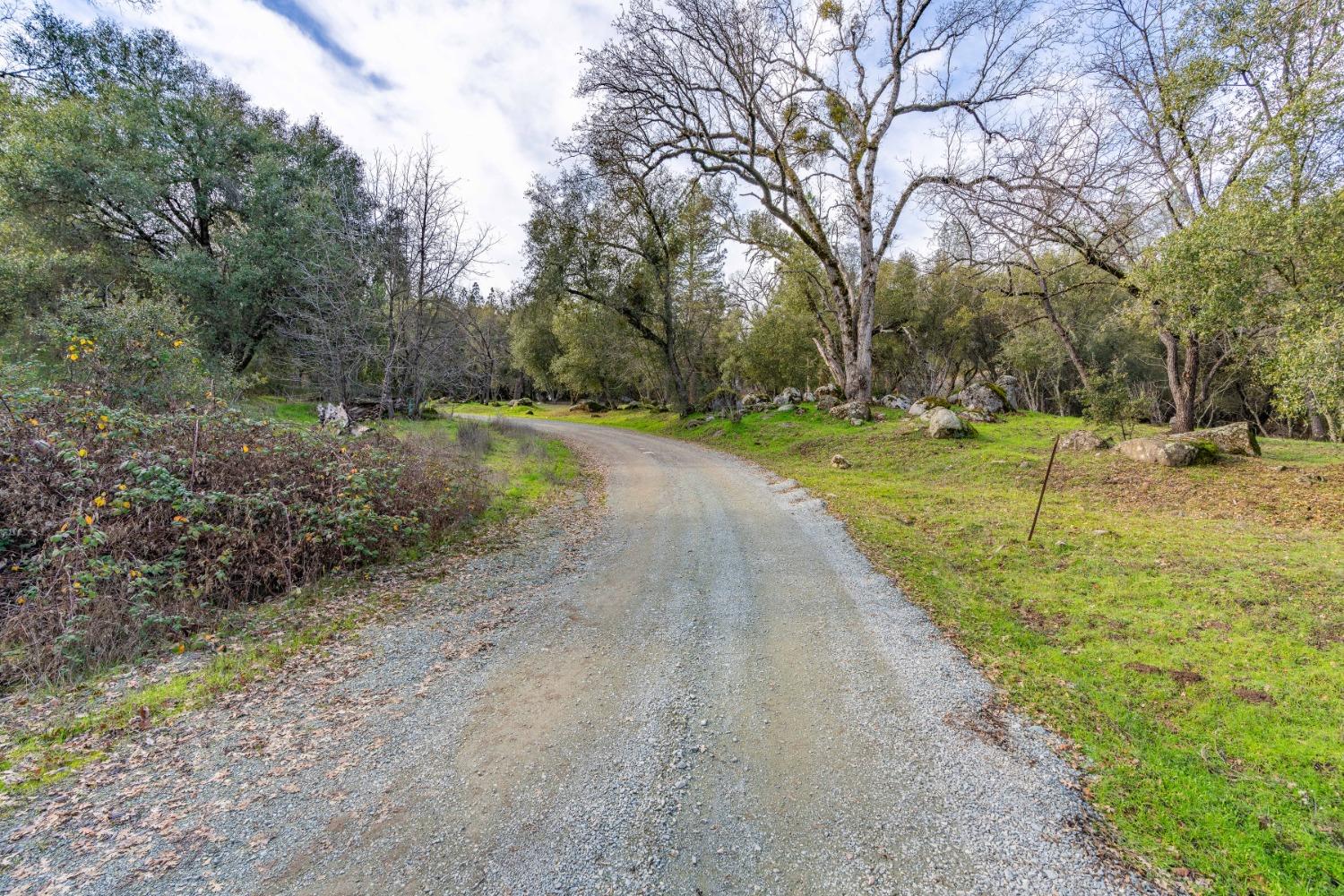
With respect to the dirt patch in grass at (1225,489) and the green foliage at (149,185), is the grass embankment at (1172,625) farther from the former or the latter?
the green foliage at (149,185)

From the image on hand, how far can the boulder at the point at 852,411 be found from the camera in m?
18.3

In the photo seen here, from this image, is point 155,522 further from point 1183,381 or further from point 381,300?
point 1183,381

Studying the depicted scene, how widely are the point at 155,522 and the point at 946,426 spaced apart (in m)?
16.1

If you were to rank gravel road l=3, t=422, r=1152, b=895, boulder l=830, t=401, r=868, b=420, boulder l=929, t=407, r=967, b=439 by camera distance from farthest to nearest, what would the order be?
boulder l=830, t=401, r=868, b=420 → boulder l=929, t=407, r=967, b=439 → gravel road l=3, t=422, r=1152, b=895

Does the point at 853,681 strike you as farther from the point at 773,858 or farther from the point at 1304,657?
the point at 1304,657

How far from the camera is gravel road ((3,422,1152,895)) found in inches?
95.9

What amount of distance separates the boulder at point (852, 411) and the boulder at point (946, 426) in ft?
11.7

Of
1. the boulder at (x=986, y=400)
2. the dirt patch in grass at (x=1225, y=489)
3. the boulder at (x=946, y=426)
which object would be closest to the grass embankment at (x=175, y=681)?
the dirt patch in grass at (x=1225, y=489)

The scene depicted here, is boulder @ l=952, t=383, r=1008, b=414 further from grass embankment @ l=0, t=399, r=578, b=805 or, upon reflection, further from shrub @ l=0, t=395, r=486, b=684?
grass embankment @ l=0, t=399, r=578, b=805

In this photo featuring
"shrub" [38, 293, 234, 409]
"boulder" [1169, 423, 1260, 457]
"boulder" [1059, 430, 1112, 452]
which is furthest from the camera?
"boulder" [1059, 430, 1112, 452]

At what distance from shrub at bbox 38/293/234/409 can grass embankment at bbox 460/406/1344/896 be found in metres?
9.73

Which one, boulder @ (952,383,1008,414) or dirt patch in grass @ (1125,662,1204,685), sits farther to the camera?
boulder @ (952,383,1008,414)

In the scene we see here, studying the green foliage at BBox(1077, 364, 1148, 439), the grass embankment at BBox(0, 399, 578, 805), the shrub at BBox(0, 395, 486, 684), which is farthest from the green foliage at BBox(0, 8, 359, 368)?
the green foliage at BBox(1077, 364, 1148, 439)

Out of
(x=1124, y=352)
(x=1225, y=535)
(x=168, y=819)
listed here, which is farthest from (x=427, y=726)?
(x=1124, y=352)
